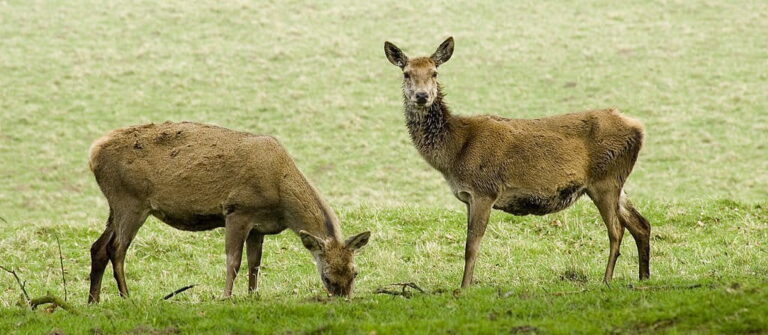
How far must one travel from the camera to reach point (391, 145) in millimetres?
28781

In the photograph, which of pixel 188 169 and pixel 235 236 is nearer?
pixel 235 236

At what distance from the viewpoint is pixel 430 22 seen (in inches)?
1649

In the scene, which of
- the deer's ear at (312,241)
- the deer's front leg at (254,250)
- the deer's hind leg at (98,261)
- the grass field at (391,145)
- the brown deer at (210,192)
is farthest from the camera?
the deer's front leg at (254,250)

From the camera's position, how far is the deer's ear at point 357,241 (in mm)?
10977

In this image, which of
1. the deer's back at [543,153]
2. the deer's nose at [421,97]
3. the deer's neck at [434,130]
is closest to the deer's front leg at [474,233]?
the deer's back at [543,153]

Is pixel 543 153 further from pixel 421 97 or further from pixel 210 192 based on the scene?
pixel 210 192

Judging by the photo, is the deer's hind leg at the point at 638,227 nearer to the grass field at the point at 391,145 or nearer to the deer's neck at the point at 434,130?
the grass field at the point at 391,145

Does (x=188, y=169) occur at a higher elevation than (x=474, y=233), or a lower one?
higher

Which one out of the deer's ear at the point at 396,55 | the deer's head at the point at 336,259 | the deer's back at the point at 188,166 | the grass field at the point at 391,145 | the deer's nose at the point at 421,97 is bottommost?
the grass field at the point at 391,145

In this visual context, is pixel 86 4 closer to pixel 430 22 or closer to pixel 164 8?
pixel 164 8

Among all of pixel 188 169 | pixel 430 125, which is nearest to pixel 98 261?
pixel 188 169

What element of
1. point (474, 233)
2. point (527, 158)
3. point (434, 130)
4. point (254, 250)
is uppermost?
point (434, 130)

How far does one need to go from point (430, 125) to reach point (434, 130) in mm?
→ 98

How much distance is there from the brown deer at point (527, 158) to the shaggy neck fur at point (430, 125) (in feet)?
0.04
